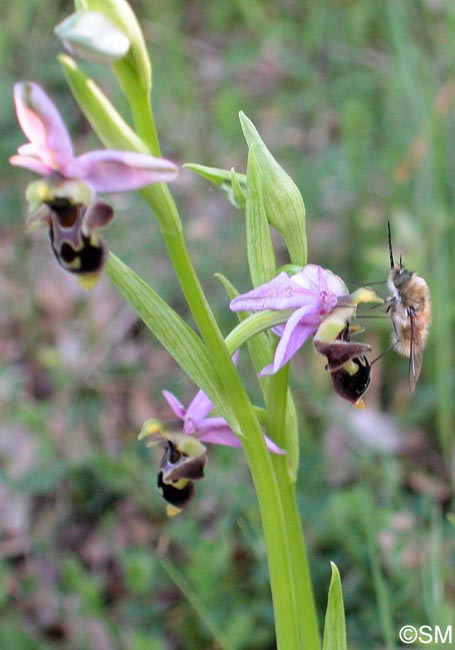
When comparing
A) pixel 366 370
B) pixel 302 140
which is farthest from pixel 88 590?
pixel 302 140

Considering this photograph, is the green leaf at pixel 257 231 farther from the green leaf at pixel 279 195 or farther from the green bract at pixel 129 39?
the green bract at pixel 129 39

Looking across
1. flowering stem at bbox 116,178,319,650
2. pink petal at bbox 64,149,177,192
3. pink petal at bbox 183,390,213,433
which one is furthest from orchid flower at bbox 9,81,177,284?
pink petal at bbox 183,390,213,433

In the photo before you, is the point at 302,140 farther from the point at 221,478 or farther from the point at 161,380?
the point at 221,478

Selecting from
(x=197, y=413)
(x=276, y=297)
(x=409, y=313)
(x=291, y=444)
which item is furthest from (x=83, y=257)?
(x=409, y=313)

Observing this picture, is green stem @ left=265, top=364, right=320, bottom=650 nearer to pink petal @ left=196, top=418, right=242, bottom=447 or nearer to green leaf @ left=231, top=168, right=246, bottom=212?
pink petal @ left=196, top=418, right=242, bottom=447

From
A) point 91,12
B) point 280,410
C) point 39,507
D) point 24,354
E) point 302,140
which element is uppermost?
point 91,12
